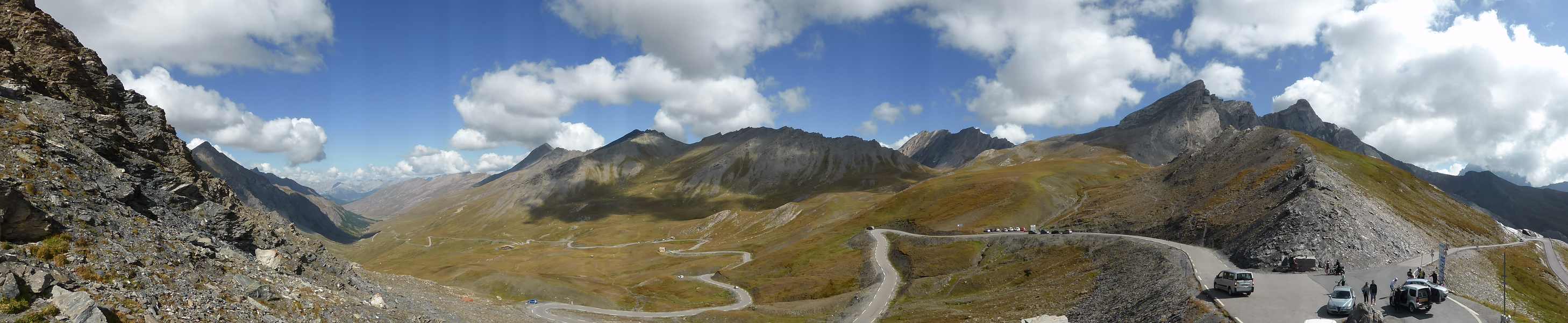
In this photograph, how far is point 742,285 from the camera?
114312 millimetres

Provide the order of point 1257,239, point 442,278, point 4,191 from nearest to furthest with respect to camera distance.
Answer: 1. point 4,191
2. point 1257,239
3. point 442,278

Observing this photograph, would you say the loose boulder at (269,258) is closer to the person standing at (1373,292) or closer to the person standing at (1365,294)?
the person standing at (1365,294)

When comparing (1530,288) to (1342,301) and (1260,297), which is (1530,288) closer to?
(1260,297)

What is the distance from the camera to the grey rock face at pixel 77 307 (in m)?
16.9

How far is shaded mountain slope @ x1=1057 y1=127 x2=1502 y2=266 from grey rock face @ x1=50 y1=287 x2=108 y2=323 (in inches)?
3142

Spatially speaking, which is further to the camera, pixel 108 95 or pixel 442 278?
pixel 442 278

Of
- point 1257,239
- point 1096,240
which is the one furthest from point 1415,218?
point 1096,240

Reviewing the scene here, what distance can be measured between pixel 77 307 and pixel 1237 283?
5965cm

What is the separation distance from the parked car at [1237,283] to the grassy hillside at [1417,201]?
51931mm

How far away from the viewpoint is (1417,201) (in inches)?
3438

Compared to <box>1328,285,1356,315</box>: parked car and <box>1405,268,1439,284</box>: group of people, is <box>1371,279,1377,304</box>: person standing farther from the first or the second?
<box>1405,268,1439,284</box>: group of people

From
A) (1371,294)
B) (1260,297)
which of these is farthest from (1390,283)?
(1260,297)

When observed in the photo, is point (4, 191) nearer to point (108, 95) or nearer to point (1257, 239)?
point (108, 95)

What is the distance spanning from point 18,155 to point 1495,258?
391 feet
